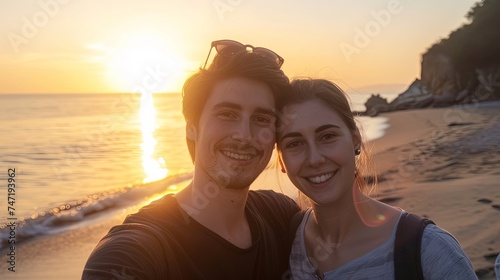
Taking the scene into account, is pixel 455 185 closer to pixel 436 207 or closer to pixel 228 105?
pixel 436 207

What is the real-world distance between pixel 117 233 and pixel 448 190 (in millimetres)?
8445

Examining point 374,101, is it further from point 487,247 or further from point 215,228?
point 215,228

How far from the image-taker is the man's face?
3959mm

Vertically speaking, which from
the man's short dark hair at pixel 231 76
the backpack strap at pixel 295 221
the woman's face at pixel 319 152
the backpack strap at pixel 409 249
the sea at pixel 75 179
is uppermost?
the man's short dark hair at pixel 231 76

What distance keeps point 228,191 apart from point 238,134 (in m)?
0.48

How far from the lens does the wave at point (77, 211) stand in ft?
34.9

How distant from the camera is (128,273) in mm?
2709

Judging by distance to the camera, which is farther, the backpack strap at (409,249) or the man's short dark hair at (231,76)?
the man's short dark hair at (231,76)

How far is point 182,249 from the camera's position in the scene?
3279mm

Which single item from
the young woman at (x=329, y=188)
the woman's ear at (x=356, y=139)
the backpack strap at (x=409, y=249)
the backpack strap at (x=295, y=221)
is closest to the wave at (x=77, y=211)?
the backpack strap at (x=295, y=221)

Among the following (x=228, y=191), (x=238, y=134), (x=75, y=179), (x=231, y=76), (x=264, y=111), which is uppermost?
(x=231, y=76)

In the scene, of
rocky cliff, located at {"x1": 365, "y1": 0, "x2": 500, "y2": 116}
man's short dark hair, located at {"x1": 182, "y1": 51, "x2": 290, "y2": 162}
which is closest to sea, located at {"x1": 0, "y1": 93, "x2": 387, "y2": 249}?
man's short dark hair, located at {"x1": 182, "y1": 51, "x2": 290, "y2": 162}

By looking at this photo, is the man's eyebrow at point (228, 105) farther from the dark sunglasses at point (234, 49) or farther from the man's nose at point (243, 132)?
the dark sunglasses at point (234, 49)

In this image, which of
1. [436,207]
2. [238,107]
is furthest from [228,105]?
[436,207]
